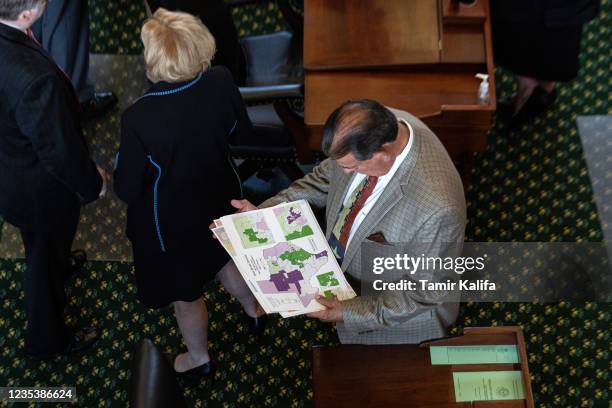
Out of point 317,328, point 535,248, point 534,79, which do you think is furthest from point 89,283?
point 534,79

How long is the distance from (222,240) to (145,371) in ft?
1.96

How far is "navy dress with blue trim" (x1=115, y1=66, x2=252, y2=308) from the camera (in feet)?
→ 7.38

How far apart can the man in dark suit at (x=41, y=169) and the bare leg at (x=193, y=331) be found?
553 mm

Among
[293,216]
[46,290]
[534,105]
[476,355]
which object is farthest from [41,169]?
[534,105]

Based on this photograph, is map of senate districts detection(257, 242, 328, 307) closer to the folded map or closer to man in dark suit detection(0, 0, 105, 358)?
the folded map

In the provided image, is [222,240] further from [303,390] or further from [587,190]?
[587,190]

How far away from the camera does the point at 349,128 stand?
1.92m

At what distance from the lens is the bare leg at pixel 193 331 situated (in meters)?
2.85

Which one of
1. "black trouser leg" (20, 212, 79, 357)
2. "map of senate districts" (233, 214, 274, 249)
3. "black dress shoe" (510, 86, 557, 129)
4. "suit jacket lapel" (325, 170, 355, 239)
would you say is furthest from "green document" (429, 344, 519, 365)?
"black dress shoe" (510, 86, 557, 129)

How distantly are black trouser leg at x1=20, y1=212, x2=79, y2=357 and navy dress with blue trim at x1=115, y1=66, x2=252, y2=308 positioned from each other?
21.0 inches

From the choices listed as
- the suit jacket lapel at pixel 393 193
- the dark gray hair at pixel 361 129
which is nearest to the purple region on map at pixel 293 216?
the suit jacket lapel at pixel 393 193

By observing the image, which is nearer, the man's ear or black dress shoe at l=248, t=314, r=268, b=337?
the man's ear

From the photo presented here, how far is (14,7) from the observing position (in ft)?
7.42

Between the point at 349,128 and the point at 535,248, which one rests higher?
the point at 349,128
